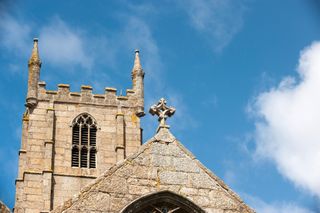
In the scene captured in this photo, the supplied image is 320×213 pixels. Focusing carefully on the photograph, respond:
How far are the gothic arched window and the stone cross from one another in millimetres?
45358

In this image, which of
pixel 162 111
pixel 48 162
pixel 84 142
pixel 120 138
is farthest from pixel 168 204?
pixel 84 142

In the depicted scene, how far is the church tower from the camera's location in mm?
57312

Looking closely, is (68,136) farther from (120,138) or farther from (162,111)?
(162,111)

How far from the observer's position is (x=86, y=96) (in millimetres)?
62812

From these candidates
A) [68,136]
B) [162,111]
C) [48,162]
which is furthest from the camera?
[68,136]

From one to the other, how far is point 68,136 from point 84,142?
106cm

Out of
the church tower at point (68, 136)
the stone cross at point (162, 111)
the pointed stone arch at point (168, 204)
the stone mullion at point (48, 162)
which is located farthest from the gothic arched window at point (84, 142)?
the pointed stone arch at point (168, 204)

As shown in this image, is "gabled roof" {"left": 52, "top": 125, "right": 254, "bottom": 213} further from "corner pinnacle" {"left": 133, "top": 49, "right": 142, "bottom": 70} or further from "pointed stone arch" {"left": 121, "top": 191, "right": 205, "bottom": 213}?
"corner pinnacle" {"left": 133, "top": 49, "right": 142, "bottom": 70}

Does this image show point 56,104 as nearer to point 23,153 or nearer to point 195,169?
point 23,153

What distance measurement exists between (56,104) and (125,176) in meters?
49.5

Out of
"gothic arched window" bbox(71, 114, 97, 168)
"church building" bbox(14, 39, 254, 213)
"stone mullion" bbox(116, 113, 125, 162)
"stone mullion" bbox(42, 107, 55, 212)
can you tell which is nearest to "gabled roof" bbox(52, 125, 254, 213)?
"church building" bbox(14, 39, 254, 213)

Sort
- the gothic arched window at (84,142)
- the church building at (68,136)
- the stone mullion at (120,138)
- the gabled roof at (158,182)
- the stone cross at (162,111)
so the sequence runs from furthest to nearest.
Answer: the stone mullion at (120,138), the gothic arched window at (84,142), the church building at (68,136), the stone cross at (162,111), the gabled roof at (158,182)

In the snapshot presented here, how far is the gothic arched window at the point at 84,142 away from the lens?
59.4 m

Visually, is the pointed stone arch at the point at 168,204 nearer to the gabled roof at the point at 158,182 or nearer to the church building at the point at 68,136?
the gabled roof at the point at 158,182
